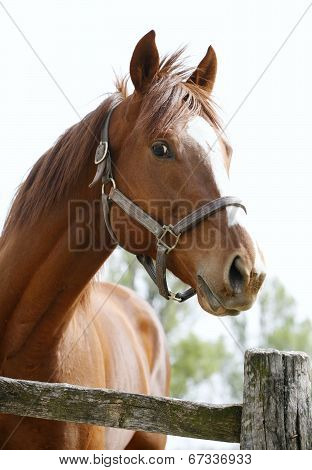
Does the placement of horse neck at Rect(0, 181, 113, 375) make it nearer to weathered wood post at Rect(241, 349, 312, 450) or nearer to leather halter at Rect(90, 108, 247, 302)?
leather halter at Rect(90, 108, 247, 302)

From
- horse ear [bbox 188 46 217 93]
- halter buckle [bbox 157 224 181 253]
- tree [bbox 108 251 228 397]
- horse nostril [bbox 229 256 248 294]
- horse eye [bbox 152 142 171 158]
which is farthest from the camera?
tree [bbox 108 251 228 397]

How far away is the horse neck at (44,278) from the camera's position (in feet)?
13.0

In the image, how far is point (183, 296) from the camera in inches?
146

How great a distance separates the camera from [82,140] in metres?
4.10

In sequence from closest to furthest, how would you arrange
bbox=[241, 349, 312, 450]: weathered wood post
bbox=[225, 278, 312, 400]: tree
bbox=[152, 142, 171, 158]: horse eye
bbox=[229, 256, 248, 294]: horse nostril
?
bbox=[241, 349, 312, 450]: weathered wood post → bbox=[229, 256, 248, 294]: horse nostril → bbox=[152, 142, 171, 158]: horse eye → bbox=[225, 278, 312, 400]: tree

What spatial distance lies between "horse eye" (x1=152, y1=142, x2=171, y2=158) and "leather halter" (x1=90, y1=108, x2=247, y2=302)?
0.32m

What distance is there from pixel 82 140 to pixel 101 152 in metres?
0.21

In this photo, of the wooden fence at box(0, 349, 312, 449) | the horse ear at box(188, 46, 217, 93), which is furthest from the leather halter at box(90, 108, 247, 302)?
the wooden fence at box(0, 349, 312, 449)

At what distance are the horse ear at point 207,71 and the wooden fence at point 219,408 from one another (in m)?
2.01

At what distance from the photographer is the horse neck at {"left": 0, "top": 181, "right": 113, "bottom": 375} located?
3977 millimetres

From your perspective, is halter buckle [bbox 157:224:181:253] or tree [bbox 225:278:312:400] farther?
tree [bbox 225:278:312:400]

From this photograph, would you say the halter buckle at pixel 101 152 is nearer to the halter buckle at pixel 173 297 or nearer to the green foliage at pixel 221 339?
the halter buckle at pixel 173 297

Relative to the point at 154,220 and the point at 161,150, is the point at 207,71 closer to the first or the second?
the point at 161,150

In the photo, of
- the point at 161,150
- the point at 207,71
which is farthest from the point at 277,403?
the point at 207,71
